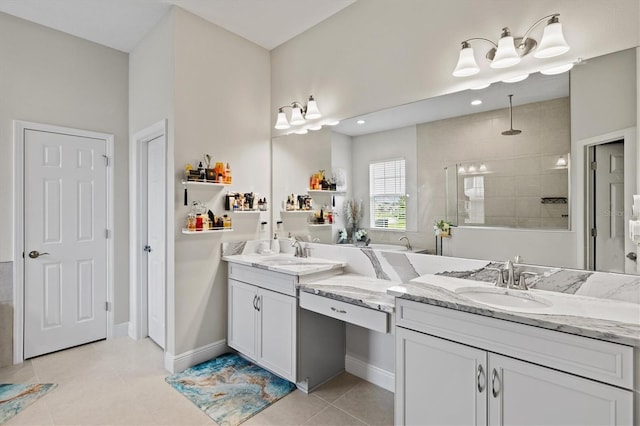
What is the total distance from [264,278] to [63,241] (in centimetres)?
204

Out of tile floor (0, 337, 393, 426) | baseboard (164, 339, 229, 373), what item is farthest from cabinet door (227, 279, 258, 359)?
tile floor (0, 337, 393, 426)

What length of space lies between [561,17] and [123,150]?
12.2 ft

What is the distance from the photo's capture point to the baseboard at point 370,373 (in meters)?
2.40

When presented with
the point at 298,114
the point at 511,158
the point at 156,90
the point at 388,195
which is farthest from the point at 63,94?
the point at 511,158

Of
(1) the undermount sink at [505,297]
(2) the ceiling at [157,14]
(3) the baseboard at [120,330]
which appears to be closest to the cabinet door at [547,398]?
(1) the undermount sink at [505,297]

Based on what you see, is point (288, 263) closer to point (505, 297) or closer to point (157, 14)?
point (505, 297)

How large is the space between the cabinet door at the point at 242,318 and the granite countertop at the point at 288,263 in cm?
21

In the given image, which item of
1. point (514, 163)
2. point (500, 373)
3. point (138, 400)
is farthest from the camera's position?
point (138, 400)

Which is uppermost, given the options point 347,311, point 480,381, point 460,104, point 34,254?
point 460,104

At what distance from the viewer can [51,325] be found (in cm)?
302

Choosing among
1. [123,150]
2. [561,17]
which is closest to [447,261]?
[561,17]

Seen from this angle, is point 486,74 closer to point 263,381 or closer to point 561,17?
point 561,17

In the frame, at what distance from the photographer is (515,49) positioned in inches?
70.6

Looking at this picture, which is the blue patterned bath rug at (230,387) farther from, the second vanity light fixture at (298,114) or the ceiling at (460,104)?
the second vanity light fixture at (298,114)
